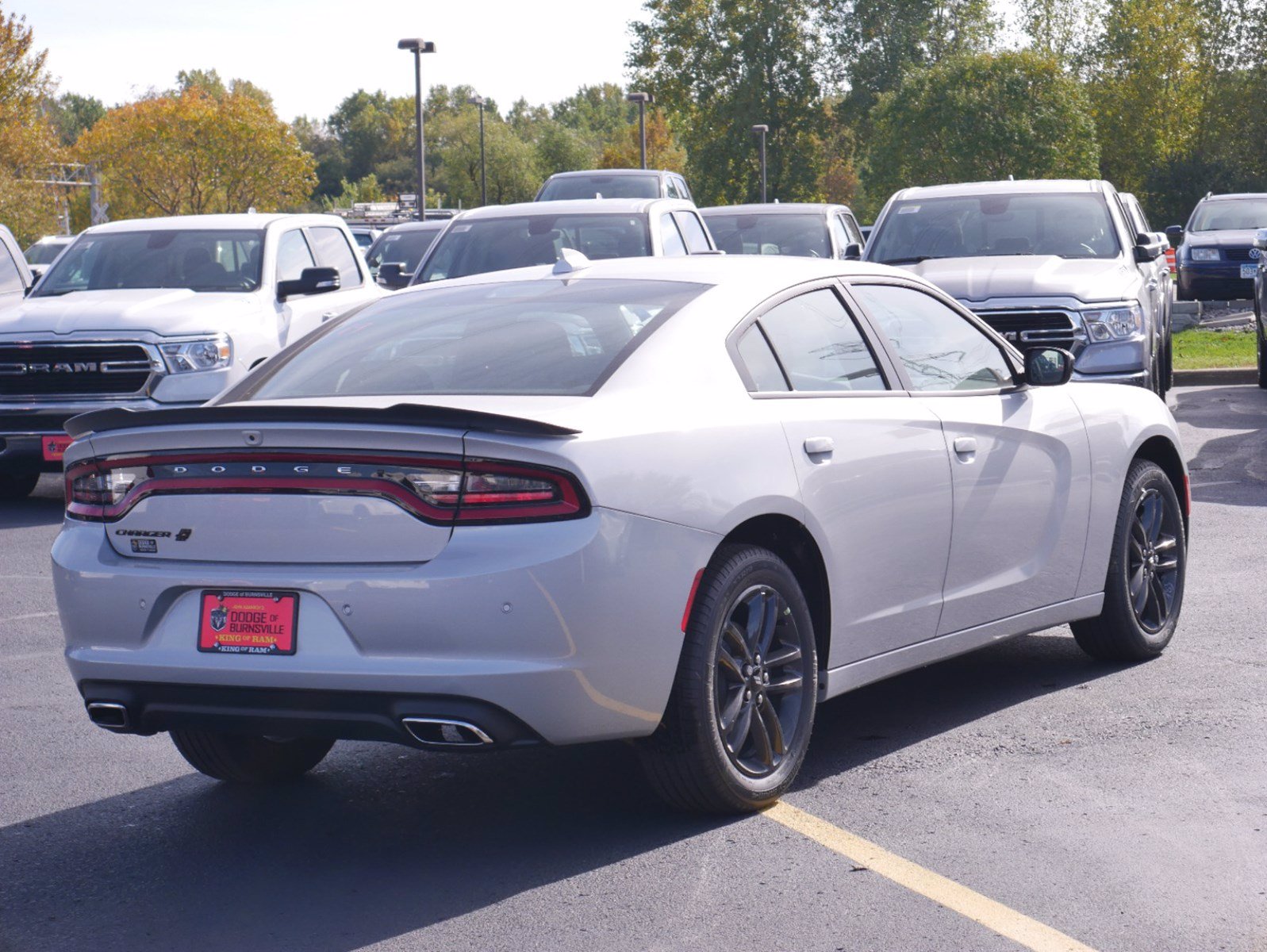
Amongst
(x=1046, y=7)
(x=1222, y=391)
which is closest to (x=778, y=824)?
(x=1222, y=391)

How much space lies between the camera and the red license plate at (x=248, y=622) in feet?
14.9

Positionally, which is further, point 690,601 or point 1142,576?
point 1142,576

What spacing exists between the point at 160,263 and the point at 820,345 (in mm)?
9015

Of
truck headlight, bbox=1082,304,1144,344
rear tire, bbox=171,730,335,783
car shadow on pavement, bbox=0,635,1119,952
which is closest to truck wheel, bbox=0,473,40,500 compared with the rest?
truck headlight, bbox=1082,304,1144,344

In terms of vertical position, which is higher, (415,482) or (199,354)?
(415,482)

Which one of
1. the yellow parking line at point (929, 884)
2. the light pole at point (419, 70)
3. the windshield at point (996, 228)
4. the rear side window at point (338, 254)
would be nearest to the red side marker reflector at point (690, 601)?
the yellow parking line at point (929, 884)

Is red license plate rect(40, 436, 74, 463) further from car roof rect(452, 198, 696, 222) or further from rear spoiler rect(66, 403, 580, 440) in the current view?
rear spoiler rect(66, 403, 580, 440)

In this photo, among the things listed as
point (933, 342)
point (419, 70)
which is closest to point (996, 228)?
point (933, 342)

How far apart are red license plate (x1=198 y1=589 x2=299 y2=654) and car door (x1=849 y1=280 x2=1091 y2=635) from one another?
7.42 ft

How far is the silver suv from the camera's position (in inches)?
472

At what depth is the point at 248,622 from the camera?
15.0 ft

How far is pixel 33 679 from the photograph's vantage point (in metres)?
7.05

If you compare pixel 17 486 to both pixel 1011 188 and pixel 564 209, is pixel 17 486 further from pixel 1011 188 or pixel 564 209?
pixel 1011 188

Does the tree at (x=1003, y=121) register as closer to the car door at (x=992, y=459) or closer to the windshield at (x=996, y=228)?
the windshield at (x=996, y=228)
